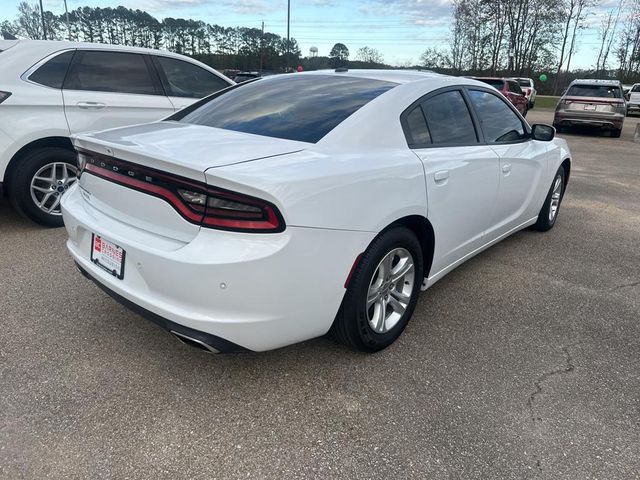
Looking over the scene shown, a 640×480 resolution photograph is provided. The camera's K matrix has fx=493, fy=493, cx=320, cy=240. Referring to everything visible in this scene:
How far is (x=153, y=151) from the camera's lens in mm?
2236

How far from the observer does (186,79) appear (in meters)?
5.68

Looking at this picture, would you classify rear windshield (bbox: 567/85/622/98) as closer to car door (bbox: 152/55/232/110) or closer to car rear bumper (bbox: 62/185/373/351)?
car door (bbox: 152/55/232/110)

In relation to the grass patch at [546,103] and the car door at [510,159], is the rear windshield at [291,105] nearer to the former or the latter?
the car door at [510,159]

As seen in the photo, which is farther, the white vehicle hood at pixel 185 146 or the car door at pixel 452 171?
the car door at pixel 452 171

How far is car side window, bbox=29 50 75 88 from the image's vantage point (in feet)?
15.1

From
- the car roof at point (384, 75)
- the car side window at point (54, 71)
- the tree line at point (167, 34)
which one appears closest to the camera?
the car roof at point (384, 75)

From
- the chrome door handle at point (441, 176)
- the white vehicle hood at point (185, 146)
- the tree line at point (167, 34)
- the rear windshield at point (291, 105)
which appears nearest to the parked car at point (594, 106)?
the rear windshield at point (291, 105)

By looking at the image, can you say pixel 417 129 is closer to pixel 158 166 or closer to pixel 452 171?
pixel 452 171

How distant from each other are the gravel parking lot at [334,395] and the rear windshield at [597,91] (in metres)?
13.1

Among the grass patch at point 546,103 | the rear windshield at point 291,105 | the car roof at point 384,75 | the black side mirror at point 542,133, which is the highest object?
the car roof at point 384,75

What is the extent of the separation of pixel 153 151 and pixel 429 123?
5.40 feet

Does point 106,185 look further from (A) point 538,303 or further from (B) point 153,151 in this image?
(A) point 538,303

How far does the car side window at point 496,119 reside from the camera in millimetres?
3582

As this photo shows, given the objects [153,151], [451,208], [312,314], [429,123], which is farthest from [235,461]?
[429,123]
